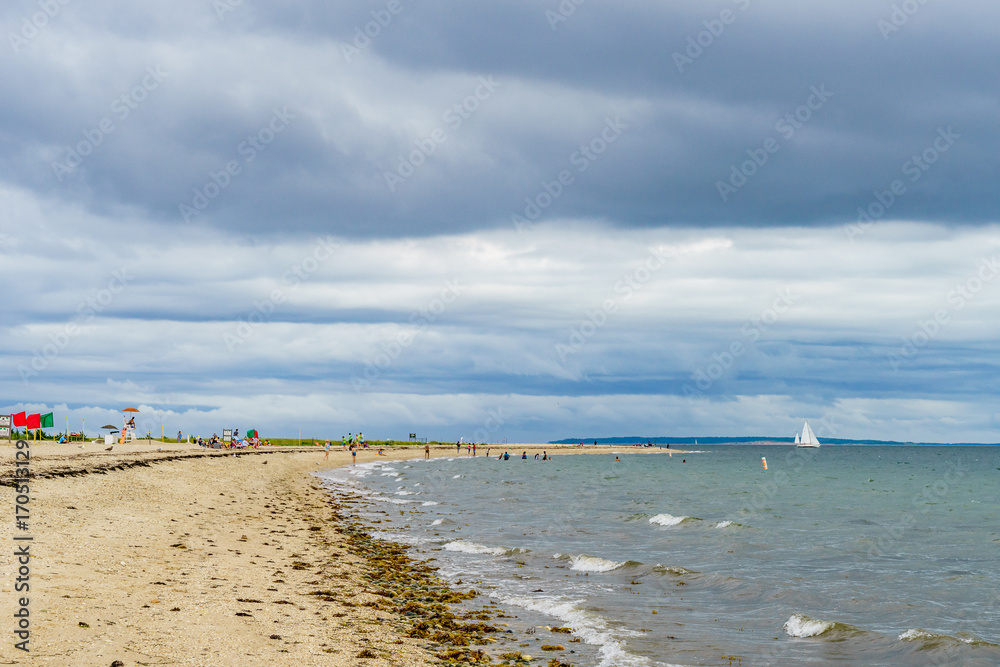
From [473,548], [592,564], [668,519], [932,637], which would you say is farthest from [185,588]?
[668,519]

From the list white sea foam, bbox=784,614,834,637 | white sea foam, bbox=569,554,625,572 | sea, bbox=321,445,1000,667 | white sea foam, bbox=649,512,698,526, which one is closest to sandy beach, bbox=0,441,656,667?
sea, bbox=321,445,1000,667

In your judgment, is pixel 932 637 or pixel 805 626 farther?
pixel 805 626

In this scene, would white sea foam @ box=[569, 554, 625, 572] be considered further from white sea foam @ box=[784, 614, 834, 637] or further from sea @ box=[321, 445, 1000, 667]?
white sea foam @ box=[784, 614, 834, 637]

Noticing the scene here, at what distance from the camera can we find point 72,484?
102 feet

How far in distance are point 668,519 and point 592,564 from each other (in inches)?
→ 607

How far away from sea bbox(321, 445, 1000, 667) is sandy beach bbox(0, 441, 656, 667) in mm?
3745

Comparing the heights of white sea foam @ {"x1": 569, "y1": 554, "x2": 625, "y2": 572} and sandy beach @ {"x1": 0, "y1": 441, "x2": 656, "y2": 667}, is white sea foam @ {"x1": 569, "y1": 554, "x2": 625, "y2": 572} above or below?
below

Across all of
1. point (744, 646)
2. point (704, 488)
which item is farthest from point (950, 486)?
point (744, 646)

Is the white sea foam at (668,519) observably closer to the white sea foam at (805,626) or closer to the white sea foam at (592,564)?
the white sea foam at (592,564)

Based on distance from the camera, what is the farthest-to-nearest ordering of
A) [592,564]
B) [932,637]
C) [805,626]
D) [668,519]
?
[668,519]
[592,564]
[805,626]
[932,637]

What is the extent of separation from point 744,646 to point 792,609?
4709 mm

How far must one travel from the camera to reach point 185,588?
54.7 ft

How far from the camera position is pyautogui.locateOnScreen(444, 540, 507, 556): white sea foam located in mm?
28812

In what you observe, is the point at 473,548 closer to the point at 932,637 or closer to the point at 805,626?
the point at 805,626
